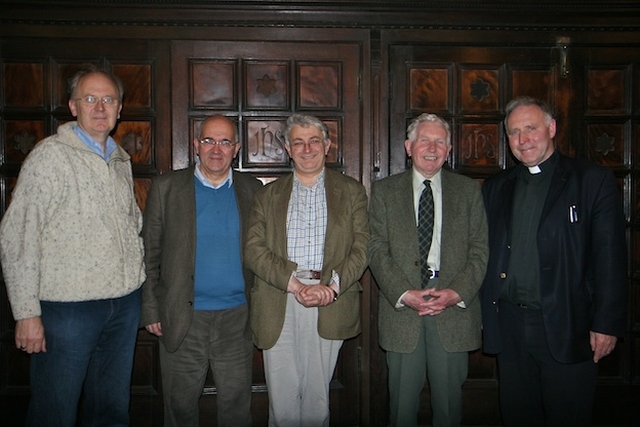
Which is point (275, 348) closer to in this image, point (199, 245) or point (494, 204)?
point (199, 245)

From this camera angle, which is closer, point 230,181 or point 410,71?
point 230,181

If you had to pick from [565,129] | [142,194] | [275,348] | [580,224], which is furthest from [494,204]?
[142,194]

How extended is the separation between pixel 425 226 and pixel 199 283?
111 centimetres

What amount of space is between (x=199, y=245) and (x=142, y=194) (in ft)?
2.58

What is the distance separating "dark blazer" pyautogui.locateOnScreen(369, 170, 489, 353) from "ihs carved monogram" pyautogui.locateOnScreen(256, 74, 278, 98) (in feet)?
3.33

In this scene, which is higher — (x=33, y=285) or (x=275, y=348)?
(x=33, y=285)

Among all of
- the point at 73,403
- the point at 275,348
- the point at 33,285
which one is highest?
the point at 33,285

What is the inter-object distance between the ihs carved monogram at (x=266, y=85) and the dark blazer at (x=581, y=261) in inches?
64.1

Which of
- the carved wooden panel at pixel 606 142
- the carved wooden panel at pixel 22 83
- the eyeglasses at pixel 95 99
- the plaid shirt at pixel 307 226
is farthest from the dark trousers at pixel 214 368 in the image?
the carved wooden panel at pixel 606 142

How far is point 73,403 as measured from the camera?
6.94 ft

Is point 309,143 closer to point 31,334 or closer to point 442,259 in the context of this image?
point 442,259

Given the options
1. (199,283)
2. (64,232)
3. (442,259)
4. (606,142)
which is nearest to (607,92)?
(606,142)

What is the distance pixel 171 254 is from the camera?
239cm

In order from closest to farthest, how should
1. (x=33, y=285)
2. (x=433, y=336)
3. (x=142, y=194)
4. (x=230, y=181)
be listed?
(x=33, y=285) < (x=433, y=336) < (x=230, y=181) < (x=142, y=194)
